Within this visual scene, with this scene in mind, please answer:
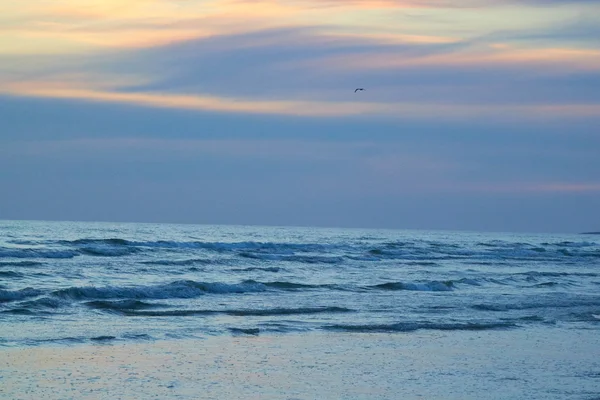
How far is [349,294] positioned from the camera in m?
28.1

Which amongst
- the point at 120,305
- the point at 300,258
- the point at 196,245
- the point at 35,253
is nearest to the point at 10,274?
the point at 120,305

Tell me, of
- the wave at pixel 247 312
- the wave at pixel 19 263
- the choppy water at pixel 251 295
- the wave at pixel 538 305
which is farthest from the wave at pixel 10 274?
the wave at pixel 538 305

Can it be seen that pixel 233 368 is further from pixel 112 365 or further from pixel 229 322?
pixel 229 322

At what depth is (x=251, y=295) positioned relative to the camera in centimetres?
2758

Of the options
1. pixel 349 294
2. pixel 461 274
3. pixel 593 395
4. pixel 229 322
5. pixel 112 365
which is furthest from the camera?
pixel 461 274

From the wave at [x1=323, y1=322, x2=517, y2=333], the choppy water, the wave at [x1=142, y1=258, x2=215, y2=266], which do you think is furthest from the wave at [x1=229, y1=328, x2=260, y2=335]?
the wave at [x1=142, y1=258, x2=215, y2=266]

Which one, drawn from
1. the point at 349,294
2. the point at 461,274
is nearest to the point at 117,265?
the point at 349,294

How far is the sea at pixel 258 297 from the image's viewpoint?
18.3m

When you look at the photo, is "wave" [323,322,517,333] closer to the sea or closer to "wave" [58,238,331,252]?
the sea

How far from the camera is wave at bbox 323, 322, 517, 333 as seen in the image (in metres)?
18.8

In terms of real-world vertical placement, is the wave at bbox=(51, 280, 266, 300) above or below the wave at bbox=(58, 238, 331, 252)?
above

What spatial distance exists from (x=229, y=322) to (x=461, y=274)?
22983 millimetres

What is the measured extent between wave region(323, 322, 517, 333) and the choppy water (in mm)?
24

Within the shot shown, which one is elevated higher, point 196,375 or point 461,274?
point 196,375
